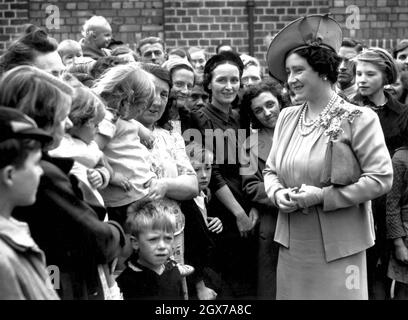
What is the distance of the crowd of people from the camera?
3.49 metres

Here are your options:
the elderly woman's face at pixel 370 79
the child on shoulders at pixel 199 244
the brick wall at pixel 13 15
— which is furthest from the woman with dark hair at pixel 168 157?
the brick wall at pixel 13 15

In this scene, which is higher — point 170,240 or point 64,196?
point 64,196

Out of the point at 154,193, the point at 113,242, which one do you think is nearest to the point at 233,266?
the point at 154,193

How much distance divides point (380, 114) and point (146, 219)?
2.35m

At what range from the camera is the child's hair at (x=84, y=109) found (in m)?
4.25

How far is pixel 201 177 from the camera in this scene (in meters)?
6.38

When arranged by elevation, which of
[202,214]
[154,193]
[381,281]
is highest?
[154,193]

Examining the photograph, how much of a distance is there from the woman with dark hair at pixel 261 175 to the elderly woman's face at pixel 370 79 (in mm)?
653

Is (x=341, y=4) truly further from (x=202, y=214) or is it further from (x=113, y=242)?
(x=113, y=242)

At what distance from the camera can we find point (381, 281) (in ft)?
21.8

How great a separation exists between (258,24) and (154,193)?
24.4 feet

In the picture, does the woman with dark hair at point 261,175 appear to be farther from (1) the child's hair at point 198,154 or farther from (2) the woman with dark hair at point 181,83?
(2) the woman with dark hair at point 181,83

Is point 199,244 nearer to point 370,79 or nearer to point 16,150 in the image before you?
point 370,79
